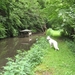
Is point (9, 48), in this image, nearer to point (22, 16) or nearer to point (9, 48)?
point (9, 48)

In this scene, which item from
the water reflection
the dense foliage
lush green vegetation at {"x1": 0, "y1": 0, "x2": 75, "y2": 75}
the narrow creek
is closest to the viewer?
lush green vegetation at {"x1": 0, "y1": 0, "x2": 75, "y2": 75}

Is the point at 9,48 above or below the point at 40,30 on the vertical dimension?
above

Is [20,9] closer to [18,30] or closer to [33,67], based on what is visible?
[18,30]

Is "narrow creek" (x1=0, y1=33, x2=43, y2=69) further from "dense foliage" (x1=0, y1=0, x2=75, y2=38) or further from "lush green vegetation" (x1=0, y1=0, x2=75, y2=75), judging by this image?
"dense foliage" (x1=0, y1=0, x2=75, y2=38)

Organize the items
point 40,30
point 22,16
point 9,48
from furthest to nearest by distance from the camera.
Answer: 1. point 40,30
2. point 22,16
3. point 9,48

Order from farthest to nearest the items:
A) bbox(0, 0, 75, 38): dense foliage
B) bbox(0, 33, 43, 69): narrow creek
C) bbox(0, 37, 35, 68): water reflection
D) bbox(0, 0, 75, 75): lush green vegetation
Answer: bbox(0, 0, 75, 38): dense foliage, bbox(0, 33, 43, 69): narrow creek, bbox(0, 37, 35, 68): water reflection, bbox(0, 0, 75, 75): lush green vegetation

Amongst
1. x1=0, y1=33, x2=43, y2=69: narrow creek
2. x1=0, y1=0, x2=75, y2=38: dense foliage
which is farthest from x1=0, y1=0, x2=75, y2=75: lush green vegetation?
x1=0, y1=33, x2=43, y2=69: narrow creek

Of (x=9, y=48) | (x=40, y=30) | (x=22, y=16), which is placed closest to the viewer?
(x=9, y=48)

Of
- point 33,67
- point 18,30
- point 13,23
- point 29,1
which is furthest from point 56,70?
point 29,1

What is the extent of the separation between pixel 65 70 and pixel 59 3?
1152 cm

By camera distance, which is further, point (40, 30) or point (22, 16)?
point (40, 30)

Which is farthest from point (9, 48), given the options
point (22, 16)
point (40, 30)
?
point (40, 30)

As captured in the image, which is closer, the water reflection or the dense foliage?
the water reflection

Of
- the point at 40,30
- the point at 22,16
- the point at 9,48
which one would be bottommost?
the point at 40,30
